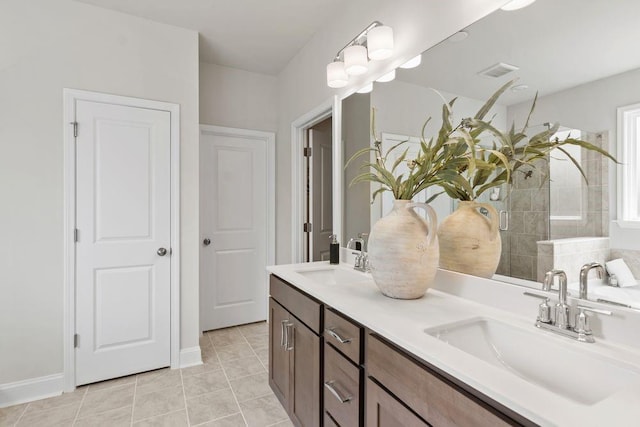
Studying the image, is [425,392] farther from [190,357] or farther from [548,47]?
[190,357]

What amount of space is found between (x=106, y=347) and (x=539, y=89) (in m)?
2.96

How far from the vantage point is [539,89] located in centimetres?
114

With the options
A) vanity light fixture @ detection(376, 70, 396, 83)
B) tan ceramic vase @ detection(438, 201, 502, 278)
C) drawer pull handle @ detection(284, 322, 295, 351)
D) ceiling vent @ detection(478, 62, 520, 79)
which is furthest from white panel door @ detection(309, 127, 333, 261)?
ceiling vent @ detection(478, 62, 520, 79)

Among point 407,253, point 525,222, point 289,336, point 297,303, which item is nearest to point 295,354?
point 289,336

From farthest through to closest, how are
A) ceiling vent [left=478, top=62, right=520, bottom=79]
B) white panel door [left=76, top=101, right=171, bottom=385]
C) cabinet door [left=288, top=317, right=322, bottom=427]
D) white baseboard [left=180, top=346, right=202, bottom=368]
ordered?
1. white baseboard [left=180, top=346, right=202, bottom=368]
2. white panel door [left=76, top=101, right=171, bottom=385]
3. cabinet door [left=288, top=317, right=322, bottom=427]
4. ceiling vent [left=478, top=62, right=520, bottom=79]

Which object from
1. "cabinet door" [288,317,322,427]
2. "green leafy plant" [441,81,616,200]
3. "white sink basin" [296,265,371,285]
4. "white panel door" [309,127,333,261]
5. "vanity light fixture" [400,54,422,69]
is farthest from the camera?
"white panel door" [309,127,333,261]

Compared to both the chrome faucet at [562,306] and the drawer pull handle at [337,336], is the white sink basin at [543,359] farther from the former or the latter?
the drawer pull handle at [337,336]

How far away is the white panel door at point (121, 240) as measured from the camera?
2.25m

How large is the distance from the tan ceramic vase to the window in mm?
390

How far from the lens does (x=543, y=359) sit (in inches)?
36.4

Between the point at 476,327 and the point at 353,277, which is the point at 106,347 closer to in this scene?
the point at 353,277

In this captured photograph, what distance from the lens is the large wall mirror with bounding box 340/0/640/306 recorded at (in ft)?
3.16

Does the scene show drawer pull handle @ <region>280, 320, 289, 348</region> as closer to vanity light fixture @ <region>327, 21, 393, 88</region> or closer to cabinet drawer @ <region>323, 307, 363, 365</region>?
cabinet drawer @ <region>323, 307, 363, 365</region>

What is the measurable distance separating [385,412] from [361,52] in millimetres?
1785
